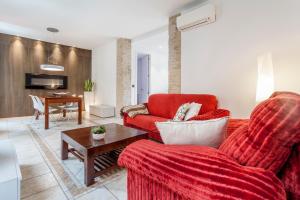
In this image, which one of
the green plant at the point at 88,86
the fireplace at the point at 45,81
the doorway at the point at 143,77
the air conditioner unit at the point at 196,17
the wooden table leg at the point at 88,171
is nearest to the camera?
Answer: the wooden table leg at the point at 88,171

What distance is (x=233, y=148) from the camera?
0.77 meters

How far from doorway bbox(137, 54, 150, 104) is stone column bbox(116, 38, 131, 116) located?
144cm

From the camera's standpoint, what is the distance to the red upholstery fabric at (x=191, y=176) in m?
0.57

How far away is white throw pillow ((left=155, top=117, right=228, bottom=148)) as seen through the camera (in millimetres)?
983

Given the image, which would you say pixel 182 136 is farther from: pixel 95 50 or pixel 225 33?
pixel 95 50

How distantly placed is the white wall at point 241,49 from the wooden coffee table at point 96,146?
66.3 inches

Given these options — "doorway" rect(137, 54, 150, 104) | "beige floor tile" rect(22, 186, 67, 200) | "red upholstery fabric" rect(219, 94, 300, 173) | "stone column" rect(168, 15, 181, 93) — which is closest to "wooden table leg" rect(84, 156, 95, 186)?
"beige floor tile" rect(22, 186, 67, 200)

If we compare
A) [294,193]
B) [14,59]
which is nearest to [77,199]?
[294,193]

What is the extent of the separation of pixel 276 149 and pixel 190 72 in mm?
2871

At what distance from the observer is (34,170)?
1.91m

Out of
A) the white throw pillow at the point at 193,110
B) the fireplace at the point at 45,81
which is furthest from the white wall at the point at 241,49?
the fireplace at the point at 45,81

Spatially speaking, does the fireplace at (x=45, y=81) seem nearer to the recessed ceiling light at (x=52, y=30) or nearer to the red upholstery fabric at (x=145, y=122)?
the recessed ceiling light at (x=52, y=30)

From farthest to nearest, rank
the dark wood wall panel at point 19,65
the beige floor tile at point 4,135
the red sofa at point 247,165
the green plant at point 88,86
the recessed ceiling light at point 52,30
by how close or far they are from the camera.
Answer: the green plant at point 88,86 → the dark wood wall panel at point 19,65 → the recessed ceiling light at point 52,30 → the beige floor tile at point 4,135 → the red sofa at point 247,165

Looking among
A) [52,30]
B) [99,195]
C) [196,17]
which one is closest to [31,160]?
[99,195]
